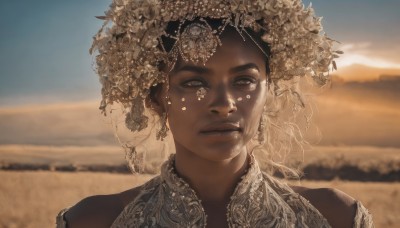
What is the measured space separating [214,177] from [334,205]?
903mm

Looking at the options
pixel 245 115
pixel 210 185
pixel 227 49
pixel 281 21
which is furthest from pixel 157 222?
pixel 281 21

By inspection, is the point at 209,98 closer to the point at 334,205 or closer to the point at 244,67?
the point at 244,67

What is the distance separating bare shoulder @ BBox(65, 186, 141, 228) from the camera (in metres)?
5.05

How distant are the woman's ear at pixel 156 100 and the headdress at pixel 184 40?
0.15 feet

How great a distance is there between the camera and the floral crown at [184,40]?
480 cm

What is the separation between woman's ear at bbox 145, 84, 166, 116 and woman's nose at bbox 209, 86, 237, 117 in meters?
0.58

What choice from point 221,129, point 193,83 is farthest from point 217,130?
point 193,83

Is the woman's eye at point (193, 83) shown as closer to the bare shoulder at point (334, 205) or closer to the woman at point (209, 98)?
the woman at point (209, 98)

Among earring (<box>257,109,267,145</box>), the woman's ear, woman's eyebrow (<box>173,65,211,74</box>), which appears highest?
woman's eyebrow (<box>173,65,211,74</box>)

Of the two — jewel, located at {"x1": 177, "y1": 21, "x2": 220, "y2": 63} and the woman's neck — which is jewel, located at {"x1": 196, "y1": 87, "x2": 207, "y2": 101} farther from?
the woman's neck

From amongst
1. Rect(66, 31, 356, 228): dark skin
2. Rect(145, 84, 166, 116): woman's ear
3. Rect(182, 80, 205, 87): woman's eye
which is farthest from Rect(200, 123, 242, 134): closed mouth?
→ Rect(145, 84, 166, 116): woman's ear

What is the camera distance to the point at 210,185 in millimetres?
4883

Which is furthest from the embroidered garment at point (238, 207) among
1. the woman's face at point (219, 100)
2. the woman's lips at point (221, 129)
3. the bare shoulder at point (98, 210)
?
the woman's lips at point (221, 129)

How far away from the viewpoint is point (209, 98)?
15.0 feet
